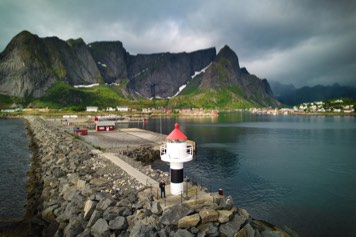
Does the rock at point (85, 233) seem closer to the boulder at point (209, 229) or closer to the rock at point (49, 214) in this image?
the rock at point (49, 214)

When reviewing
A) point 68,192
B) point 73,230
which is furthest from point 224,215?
point 68,192

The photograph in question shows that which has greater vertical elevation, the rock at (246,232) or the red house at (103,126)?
the red house at (103,126)

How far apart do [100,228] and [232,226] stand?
790 centimetres

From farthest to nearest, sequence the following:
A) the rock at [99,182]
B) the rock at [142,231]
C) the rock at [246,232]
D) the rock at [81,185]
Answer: the rock at [99,182], the rock at [81,185], the rock at [246,232], the rock at [142,231]

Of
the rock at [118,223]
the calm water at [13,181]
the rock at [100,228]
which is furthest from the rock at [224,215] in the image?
the calm water at [13,181]

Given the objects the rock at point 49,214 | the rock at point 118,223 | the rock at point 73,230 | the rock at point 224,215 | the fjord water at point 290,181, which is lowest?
the fjord water at point 290,181

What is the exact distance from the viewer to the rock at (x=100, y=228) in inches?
619

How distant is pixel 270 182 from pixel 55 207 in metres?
27.1

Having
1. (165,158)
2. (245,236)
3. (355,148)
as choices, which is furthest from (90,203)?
(355,148)

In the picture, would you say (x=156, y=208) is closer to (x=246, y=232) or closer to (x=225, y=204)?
(x=225, y=204)

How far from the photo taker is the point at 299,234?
21.7 m

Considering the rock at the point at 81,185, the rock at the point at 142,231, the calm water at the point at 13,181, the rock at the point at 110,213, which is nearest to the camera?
the rock at the point at 142,231

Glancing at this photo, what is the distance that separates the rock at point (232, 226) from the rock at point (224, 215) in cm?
22

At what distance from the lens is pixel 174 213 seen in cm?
1504
